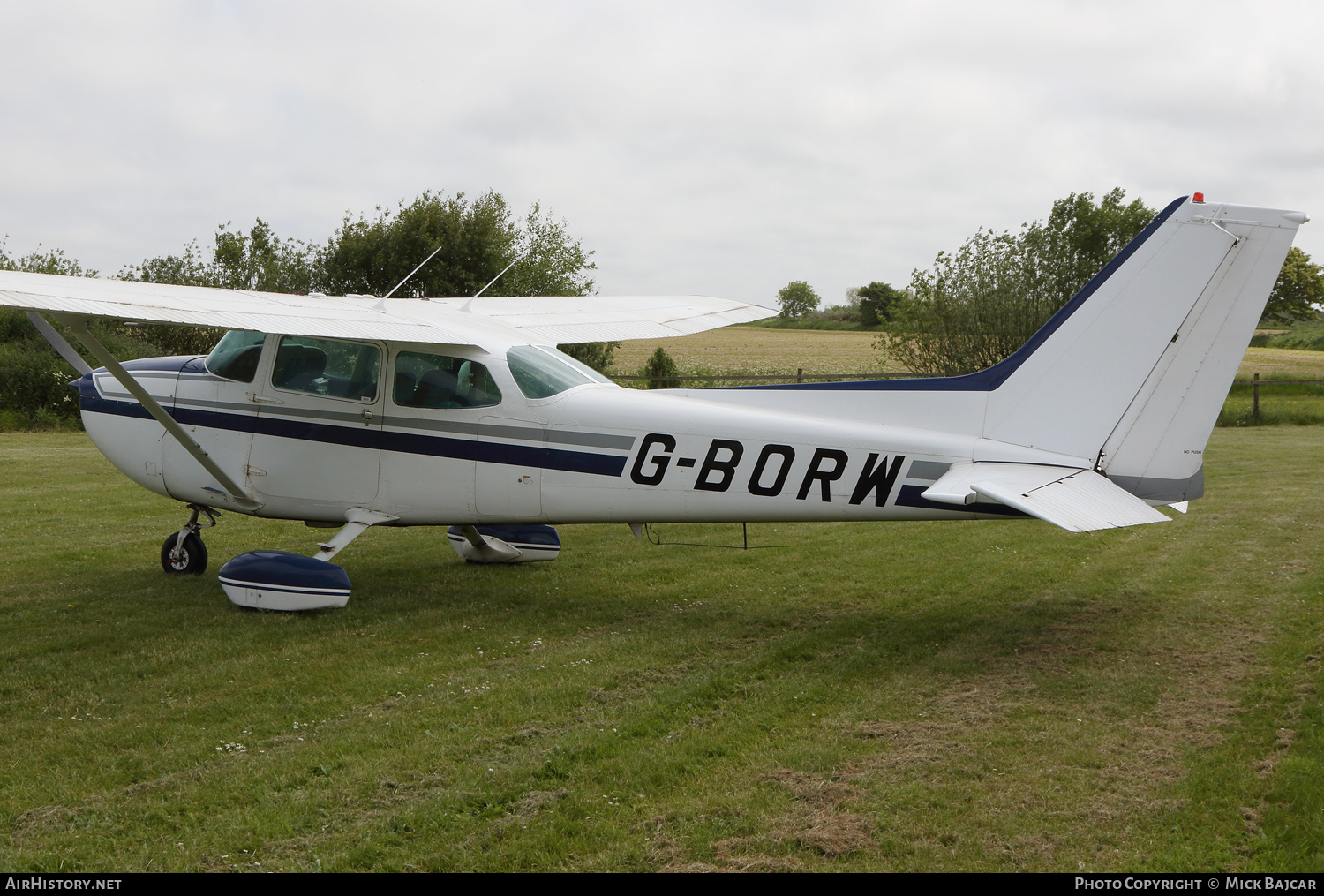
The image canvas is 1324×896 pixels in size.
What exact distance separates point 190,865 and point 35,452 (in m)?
16.9

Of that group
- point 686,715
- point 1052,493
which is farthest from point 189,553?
point 1052,493

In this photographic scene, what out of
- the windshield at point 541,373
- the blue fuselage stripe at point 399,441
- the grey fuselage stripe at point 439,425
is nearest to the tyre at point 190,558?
the blue fuselage stripe at point 399,441

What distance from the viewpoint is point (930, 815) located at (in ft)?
11.9

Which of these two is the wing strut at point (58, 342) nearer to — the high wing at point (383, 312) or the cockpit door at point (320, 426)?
the high wing at point (383, 312)

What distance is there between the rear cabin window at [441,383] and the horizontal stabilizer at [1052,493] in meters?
3.29

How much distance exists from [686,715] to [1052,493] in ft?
8.02

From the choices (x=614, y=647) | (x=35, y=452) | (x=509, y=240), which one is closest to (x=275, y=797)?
(x=614, y=647)

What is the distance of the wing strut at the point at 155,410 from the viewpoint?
6.42 metres

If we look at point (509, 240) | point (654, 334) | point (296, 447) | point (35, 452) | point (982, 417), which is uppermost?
point (509, 240)

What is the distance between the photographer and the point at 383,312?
25.0 ft

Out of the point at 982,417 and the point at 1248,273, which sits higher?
the point at 1248,273

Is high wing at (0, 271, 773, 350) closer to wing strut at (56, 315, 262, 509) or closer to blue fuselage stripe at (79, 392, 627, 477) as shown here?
wing strut at (56, 315, 262, 509)

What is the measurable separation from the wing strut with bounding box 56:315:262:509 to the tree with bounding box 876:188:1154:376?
25.7 metres

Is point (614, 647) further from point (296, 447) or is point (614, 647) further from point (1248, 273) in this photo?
point (1248, 273)
